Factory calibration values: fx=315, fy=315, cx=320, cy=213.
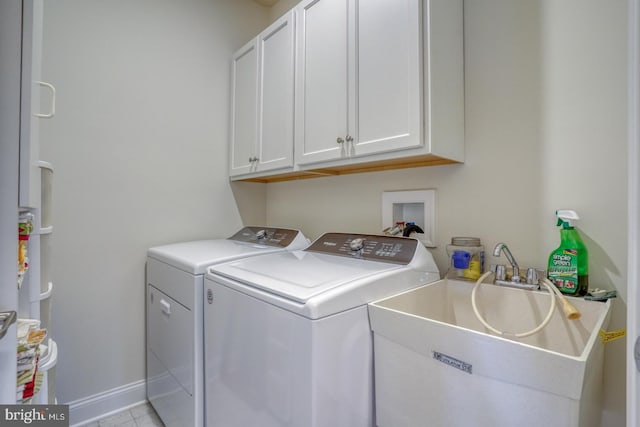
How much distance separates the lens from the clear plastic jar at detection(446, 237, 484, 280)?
132 cm

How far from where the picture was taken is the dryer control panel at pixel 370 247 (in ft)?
4.44

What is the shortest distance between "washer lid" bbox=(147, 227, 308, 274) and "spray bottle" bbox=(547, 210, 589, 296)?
1.22 metres

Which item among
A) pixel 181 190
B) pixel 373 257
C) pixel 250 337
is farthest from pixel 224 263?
pixel 181 190

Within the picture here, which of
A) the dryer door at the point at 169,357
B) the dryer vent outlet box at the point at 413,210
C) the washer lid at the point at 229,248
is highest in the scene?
the dryer vent outlet box at the point at 413,210

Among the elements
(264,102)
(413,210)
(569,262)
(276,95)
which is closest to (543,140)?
(569,262)

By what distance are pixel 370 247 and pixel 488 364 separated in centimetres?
76

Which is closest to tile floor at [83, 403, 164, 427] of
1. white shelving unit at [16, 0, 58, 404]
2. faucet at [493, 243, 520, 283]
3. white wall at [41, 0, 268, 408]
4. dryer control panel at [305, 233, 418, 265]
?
white wall at [41, 0, 268, 408]

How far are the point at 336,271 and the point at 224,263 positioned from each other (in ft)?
1.85

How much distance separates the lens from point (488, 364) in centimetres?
78

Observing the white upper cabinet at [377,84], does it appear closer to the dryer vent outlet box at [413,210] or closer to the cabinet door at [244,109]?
the dryer vent outlet box at [413,210]

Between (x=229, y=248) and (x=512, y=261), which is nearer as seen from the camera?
(x=512, y=261)

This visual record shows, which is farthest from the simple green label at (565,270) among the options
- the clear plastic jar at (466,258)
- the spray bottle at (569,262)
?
the clear plastic jar at (466,258)

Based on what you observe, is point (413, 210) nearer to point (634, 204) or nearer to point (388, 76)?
point (388, 76)

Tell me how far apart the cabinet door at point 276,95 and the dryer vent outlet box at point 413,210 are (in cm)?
61
